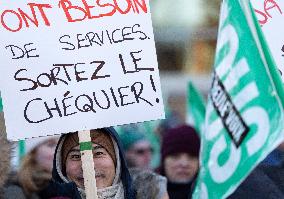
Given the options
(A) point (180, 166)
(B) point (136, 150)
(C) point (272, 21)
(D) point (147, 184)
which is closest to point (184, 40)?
(B) point (136, 150)

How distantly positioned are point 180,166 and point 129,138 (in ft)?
1.68

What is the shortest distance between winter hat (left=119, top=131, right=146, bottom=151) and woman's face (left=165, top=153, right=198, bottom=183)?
422mm

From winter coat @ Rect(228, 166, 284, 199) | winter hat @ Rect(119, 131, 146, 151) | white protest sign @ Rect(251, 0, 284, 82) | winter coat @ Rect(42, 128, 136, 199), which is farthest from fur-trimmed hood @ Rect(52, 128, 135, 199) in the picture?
winter hat @ Rect(119, 131, 146, 151)

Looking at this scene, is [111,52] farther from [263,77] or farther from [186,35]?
[186,35]

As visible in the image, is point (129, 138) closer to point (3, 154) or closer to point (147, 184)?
point (3, 154)

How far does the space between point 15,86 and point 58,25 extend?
276 millimetres

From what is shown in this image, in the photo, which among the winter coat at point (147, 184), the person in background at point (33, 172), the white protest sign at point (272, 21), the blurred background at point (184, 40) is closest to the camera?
the winter coat at point (147, 184)

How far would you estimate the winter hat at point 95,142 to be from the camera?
166 inches

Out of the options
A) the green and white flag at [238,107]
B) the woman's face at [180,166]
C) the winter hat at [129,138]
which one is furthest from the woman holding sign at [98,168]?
the winter hat at [129,138]

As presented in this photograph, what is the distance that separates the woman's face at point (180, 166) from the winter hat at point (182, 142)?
0.02 metres

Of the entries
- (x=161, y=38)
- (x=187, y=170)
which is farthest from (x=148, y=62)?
(x=161, y=38)

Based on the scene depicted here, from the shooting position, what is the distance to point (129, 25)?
417 cm

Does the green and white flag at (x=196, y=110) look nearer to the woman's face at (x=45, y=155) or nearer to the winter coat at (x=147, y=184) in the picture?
the woman's face at (x=45, y=155)

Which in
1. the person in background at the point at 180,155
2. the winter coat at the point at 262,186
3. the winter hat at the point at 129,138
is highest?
the winter hat at the point at 129,138
